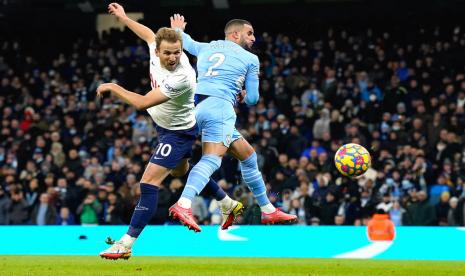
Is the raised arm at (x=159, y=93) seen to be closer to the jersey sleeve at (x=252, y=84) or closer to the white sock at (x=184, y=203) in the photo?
the jersey sleeve at (x=252, y=84)

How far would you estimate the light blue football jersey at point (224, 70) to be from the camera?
9609mm

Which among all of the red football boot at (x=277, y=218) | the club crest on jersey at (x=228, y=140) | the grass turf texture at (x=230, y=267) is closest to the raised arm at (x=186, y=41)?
the club crest on jersey at (x=228, y=140)

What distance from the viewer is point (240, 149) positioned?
984 centimetres

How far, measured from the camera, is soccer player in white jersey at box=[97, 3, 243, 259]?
8.43 meters

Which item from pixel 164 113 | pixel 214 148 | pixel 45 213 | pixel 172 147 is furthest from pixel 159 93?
pixel 45 213

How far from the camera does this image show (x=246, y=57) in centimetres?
972

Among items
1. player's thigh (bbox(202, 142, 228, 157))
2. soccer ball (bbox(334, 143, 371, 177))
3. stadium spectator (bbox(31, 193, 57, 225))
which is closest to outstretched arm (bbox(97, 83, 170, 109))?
player's thigh (bbox(202, 142, 228, 157))

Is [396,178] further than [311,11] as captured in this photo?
No

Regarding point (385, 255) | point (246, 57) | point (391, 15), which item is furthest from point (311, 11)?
point (246, 57)

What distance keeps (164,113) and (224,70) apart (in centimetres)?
100

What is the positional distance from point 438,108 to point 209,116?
11166mm

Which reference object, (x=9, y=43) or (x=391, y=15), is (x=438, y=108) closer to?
(x=391, y=15)

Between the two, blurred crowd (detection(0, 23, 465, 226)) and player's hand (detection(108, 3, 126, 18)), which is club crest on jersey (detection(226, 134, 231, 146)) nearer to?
player's hand (detection(108, 3, 126, 18))

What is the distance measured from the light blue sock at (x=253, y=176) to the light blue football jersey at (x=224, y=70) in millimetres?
737
